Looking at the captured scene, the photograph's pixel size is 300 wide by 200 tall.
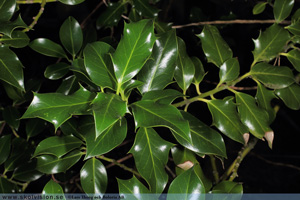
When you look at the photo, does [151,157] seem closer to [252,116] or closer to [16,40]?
[252,116]

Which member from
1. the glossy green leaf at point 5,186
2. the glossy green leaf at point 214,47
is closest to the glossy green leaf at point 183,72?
the glossy green leaf at point 214,47

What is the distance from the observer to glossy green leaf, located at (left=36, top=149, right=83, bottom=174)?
0.81 meters

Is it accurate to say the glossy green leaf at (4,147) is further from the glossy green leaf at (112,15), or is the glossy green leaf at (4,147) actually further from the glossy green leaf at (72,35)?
the glossy green leaf at (112,15)

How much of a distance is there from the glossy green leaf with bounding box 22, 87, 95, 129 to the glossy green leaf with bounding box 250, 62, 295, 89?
0.40m

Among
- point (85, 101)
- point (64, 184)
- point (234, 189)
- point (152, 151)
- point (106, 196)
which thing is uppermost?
point (85, 101)

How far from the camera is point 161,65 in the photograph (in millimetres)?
695

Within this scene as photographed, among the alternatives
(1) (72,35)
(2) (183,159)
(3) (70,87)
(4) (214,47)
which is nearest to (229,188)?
(2) (183,159)

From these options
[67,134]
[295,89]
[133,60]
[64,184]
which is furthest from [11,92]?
[295,89]

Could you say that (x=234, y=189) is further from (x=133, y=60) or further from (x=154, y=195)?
(x=133, y=60)

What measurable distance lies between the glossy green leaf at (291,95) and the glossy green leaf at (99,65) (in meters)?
0.41

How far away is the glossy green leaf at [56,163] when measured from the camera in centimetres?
81

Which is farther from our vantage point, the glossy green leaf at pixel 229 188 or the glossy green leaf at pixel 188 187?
the glossy green leaf at pixel 229 188

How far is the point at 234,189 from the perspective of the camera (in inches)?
28.1

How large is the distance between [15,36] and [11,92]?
0.81ft
